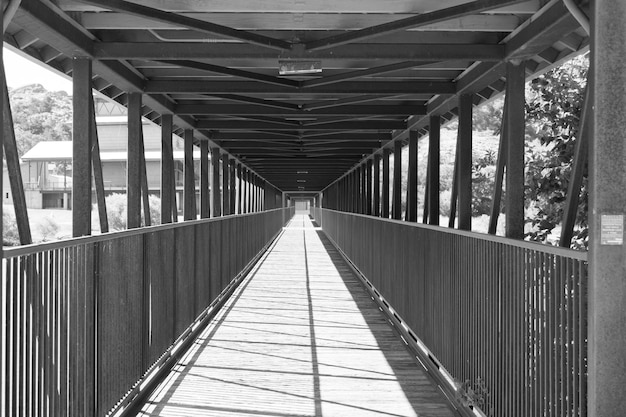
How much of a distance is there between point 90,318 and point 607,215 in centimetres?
299

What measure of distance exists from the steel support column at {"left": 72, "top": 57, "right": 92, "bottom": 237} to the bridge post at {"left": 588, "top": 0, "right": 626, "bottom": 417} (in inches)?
185

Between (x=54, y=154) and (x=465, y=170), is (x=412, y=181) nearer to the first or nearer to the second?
(x=465, y=170)

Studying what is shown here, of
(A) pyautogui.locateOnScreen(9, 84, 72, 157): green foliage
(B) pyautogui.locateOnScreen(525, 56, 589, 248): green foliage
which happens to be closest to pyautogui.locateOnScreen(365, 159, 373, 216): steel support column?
(A) pyautogui.locateOnScreen(9, 84, 72, 157): green foliage

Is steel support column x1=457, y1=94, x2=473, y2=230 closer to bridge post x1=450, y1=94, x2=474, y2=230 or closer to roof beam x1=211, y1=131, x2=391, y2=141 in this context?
bridge post x1=450, y1=94, x2=474, y2=230

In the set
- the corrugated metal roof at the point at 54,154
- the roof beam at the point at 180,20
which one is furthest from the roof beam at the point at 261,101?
the corrugated metal roof at the point at 54,154

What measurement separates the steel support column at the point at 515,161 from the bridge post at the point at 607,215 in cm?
334

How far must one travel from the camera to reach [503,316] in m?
4.83

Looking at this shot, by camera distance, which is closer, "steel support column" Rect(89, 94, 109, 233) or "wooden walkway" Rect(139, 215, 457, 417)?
"wooden walkway" Rect(139, 215, 457, 417)

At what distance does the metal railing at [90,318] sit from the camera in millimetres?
3598

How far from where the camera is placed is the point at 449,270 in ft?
21.6

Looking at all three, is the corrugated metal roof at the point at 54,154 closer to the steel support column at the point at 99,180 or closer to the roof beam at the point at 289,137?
the roof beam at the point at 289,137

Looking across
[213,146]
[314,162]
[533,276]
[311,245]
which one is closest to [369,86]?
[533,276]

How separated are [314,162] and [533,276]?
69.4 feet

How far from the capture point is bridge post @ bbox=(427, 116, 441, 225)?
11.9m
